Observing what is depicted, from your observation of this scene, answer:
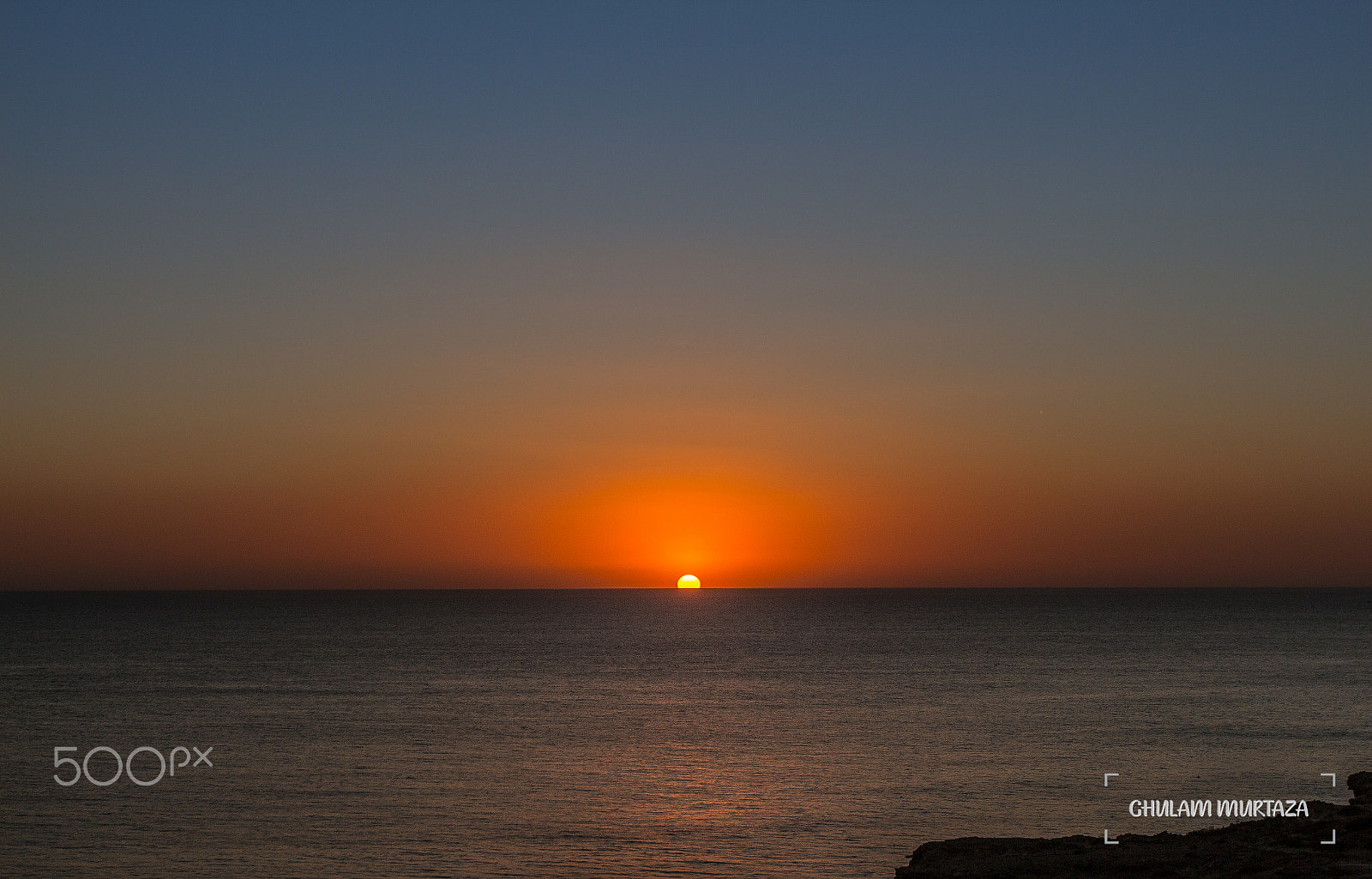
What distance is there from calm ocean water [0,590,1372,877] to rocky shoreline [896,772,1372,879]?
5.94 m

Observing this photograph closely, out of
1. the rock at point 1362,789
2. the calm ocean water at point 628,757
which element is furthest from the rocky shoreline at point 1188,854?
the calm ocean water at point 628,757

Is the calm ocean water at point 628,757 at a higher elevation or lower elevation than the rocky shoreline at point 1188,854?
lower

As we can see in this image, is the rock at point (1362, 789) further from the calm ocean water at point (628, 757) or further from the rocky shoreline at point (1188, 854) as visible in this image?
the calm ocean water at point (628, 757)

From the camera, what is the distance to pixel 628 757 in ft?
165

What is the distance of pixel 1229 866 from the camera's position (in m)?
22.4

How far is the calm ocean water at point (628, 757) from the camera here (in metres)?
33.9

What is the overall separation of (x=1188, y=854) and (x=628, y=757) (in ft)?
97.5

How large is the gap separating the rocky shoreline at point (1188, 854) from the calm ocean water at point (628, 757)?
19.5ft

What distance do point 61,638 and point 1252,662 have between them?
455 ft

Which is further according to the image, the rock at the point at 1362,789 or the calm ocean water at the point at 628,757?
the calm ocean water at the point at 628,757

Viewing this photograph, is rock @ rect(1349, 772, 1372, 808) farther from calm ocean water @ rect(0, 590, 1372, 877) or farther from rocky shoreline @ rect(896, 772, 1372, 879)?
calm ocean water @ rect(0, 590, 1372, 877)

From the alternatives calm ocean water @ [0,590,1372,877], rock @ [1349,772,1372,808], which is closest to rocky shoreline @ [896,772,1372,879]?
rock @ [1349,772,1372,808]

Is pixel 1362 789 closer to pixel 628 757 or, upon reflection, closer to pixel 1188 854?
pixel 1188 854

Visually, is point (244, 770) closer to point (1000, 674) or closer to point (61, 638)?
point (1000, 674)
